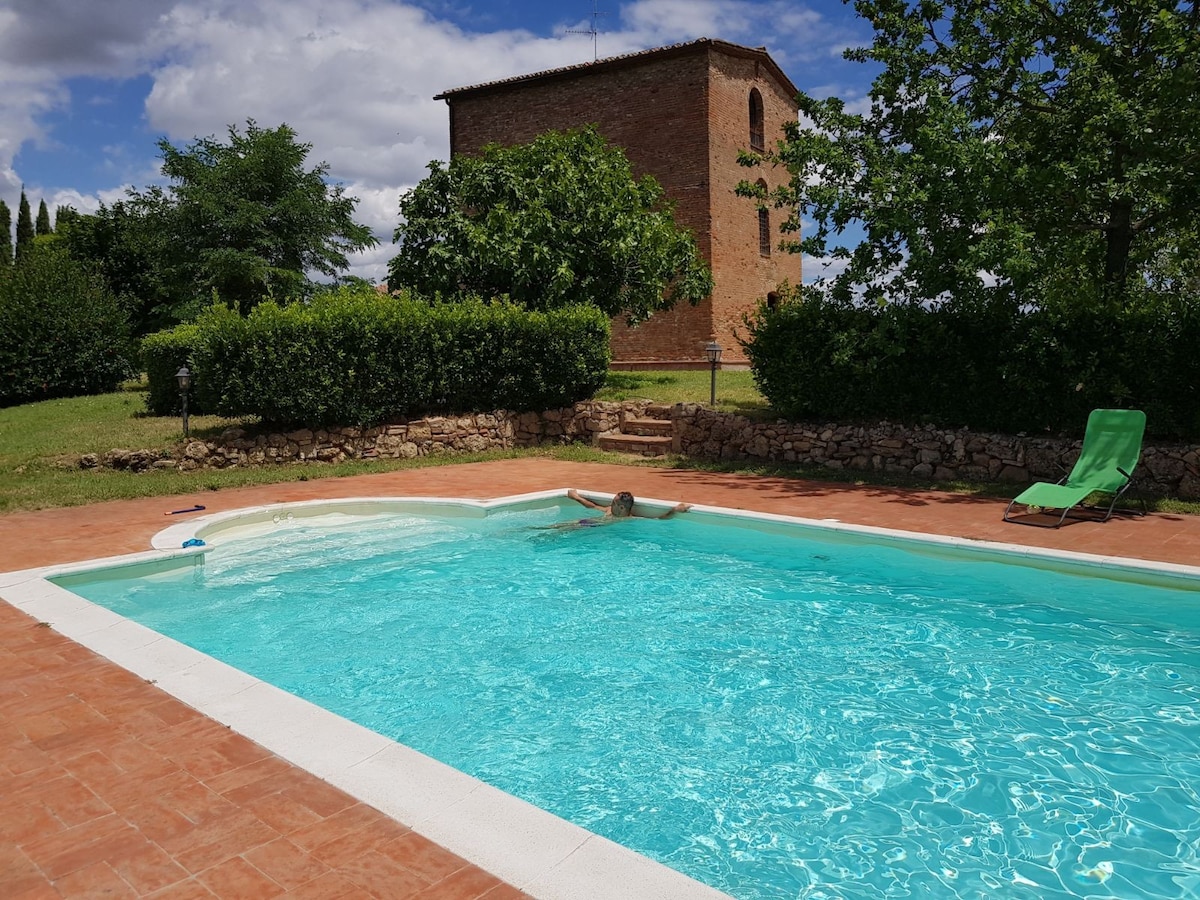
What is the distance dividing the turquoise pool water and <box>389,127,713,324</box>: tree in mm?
10518

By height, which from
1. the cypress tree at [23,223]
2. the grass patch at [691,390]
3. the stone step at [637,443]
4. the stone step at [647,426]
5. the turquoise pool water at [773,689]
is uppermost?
the cypress tree at [23,223]

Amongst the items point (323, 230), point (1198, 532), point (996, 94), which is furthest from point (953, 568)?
point (323, 230)

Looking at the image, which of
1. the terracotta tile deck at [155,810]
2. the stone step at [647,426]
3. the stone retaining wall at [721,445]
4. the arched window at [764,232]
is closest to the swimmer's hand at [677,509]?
the stone retaining wall at [721,445]

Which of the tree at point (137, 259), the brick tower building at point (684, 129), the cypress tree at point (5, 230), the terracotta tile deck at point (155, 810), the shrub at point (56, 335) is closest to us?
the terracotta tile deck at point (155, 810)

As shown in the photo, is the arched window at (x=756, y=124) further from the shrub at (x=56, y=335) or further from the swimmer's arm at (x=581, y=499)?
the shrub at (x=56, y=335)

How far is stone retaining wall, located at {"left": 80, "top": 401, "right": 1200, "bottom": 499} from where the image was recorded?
11.6 meters

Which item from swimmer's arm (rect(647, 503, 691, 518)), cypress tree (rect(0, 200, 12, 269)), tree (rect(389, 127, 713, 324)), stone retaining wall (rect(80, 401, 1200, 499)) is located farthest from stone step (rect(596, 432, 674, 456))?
cypress tree (rect(0, 200, 12, 269))

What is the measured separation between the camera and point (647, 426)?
16875 mm

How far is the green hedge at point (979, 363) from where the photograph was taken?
10.7m

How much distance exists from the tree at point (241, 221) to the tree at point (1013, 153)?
25908 millimetres

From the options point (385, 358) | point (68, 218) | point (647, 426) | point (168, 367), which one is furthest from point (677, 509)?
point (68, 218)

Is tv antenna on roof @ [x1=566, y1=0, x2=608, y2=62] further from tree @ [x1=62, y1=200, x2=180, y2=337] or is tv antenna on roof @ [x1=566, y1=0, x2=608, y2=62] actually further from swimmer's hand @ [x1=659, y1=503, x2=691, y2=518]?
swimmer's hand @ [x1=659, y1=503, x2=691, y2=518]

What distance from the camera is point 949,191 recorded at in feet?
38.3

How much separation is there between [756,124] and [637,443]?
18.1 metres
